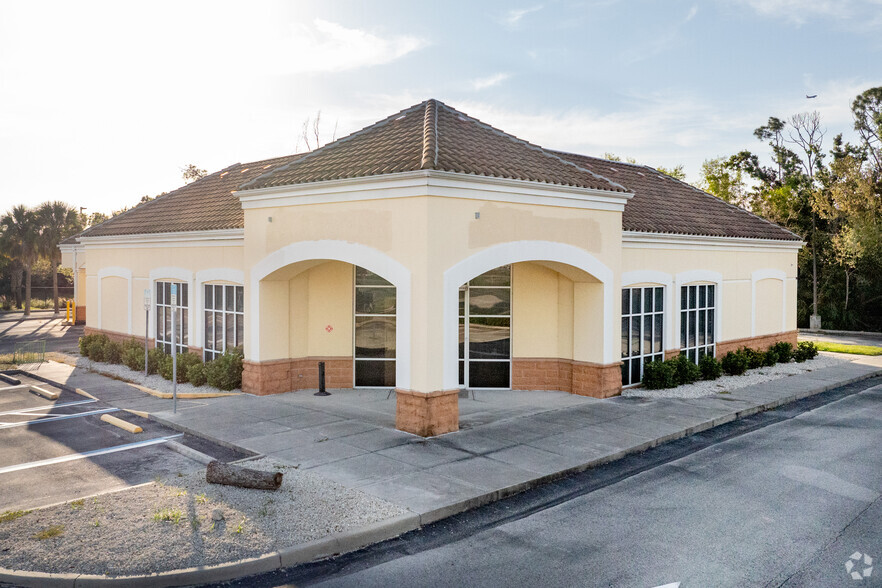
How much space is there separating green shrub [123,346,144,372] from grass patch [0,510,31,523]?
11.5 meters

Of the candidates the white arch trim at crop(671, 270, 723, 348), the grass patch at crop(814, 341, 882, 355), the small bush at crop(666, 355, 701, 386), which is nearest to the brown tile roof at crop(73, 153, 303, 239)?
the white arch trim at crop(671, 270, 723, 348)

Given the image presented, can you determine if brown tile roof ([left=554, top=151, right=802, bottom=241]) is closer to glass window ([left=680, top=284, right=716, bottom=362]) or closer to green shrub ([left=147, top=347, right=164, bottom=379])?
glass window ([left=680, top=284, right=716, bottom=362])

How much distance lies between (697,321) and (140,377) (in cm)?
1595

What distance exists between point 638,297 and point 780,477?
765 cm

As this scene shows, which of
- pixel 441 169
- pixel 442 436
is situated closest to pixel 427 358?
pixel 442 436

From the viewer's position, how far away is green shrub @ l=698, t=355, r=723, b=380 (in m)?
18.6

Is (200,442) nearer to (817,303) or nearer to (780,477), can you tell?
(780,477)

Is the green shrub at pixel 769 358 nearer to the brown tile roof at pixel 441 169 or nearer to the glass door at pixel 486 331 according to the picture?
the brown tile roof at pixel 441 169

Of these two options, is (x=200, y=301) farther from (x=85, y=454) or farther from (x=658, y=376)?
(x=658, y=376)

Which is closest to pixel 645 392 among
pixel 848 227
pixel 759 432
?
pixel 759 432

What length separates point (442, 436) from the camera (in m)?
12.2

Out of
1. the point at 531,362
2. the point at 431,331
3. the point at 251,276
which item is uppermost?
the point at 251,276

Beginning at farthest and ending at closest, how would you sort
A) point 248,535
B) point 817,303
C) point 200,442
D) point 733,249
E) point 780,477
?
point 817,303, point 733,249, point 200,442, point 780,477, point 248,535

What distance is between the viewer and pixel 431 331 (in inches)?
474
